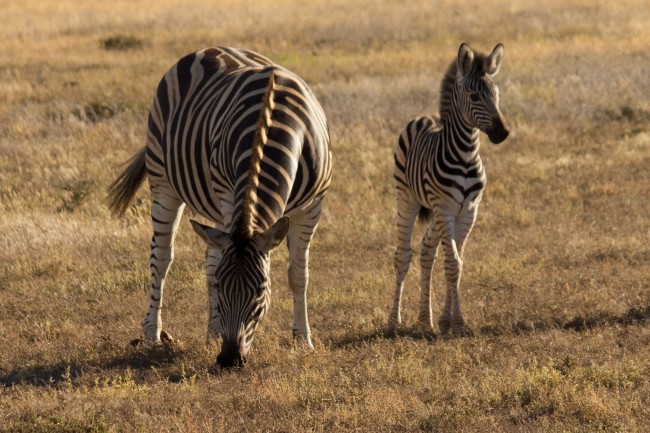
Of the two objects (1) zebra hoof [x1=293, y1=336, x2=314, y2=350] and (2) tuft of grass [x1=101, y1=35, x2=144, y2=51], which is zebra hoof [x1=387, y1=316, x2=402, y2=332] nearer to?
(1) zebra hoof [x1=293, y1=336, x2=314, y2=350]

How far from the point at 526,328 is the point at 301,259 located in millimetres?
2376

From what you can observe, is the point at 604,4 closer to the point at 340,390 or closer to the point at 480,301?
the point at 480,301

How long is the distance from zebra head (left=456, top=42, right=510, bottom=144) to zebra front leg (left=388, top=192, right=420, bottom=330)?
148 cm

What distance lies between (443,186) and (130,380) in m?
3.62

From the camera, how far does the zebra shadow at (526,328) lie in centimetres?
912

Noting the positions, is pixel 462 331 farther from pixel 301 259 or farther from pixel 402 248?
pixel 301 259

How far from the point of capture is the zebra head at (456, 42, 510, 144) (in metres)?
9.18

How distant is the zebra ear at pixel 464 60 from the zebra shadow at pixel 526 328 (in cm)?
259

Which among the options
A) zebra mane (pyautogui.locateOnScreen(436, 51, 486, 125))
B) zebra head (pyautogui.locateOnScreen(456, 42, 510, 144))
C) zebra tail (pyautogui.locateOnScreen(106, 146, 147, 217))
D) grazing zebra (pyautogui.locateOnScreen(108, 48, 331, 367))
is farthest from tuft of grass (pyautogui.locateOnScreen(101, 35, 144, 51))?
zebra head (pyautogui.locateOnScreen(456, 42, 510, 144))

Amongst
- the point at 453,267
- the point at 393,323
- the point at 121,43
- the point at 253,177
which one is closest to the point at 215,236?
the point at 253,177

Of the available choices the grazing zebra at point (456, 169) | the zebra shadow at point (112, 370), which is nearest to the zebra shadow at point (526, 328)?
the grazing zebra at point (456, 169)

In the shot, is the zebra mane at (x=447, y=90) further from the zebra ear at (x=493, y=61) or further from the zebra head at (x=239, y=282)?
the zebra head at (x=239, y=282)

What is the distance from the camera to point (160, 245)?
31.8ft

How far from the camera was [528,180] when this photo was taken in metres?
16.4
